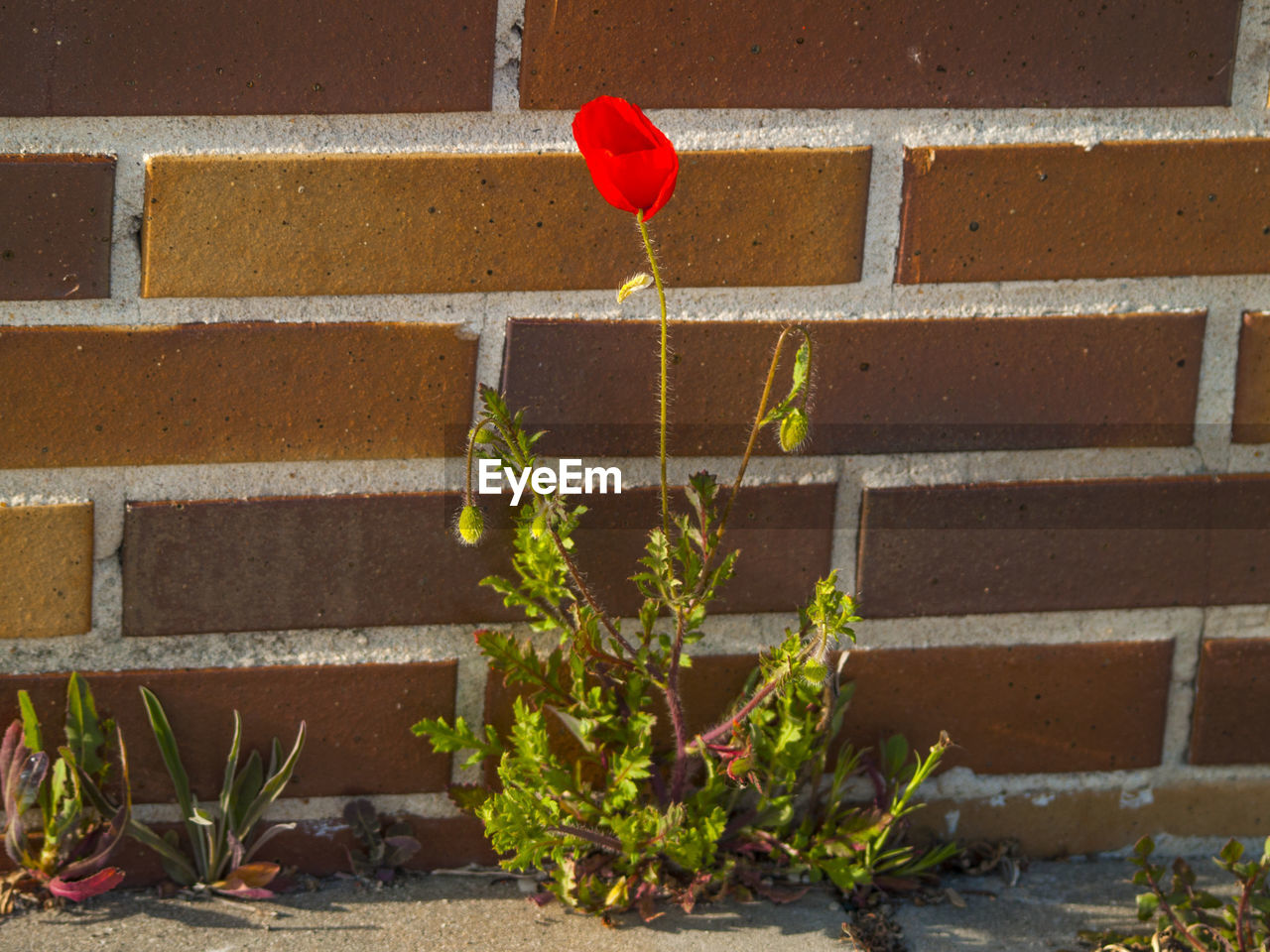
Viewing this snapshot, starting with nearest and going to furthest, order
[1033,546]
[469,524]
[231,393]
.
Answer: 1. [469,524]
2. [231,393]
3. [1033,546]

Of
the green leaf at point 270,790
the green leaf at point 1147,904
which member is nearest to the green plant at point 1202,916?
the green leaf at point 1147,904

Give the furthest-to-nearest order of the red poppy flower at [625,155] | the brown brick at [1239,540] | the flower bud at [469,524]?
the brown brick at [1239,540] → the flower bud at [469,524] → the red poppy flower at [625,155]

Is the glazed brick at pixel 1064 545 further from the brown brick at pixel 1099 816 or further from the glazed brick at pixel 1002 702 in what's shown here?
the brown brick at pixel 1099 816

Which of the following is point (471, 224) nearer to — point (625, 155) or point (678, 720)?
point (625, 155)

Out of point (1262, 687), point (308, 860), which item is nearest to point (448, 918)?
point (308, 860)

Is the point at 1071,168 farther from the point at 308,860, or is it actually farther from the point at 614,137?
the point at 308,860

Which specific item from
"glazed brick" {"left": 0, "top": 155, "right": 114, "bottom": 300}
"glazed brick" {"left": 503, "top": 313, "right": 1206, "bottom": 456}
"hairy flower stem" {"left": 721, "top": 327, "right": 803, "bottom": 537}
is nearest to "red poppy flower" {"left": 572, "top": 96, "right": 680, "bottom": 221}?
"hairy flower stem" {"left": 721, "top": 327, "right": 803, "bottom": 537}

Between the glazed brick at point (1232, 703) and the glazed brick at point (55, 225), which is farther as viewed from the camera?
the glazed brick at point (1232, 703)

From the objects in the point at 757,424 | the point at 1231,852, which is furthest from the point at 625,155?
the point at 1231,852
